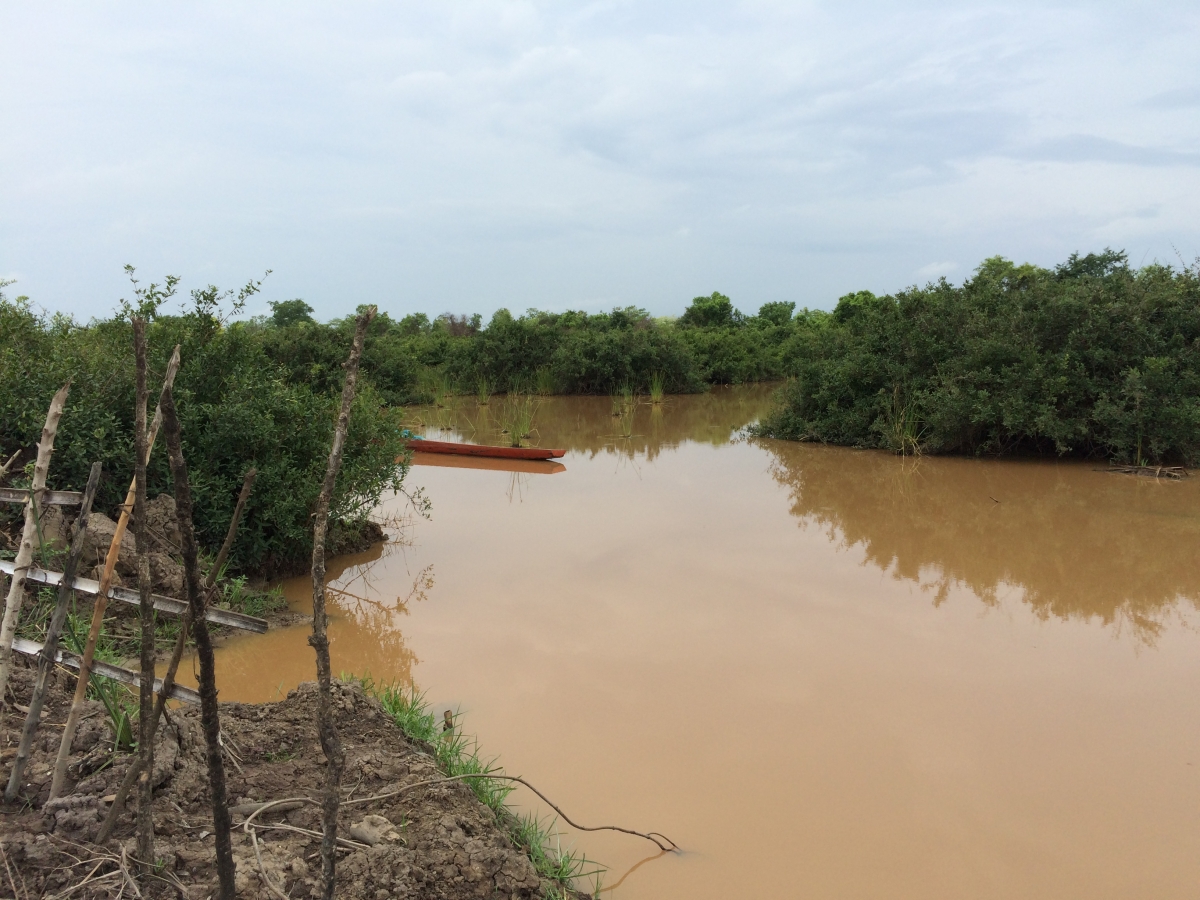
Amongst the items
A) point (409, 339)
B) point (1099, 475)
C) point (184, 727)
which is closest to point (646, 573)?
point (184, 727)

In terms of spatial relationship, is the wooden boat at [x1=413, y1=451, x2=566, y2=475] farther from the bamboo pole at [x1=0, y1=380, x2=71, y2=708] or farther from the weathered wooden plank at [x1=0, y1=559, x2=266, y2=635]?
the bamboo pole at [x1=0, y1=380, x2=71, y2=708]

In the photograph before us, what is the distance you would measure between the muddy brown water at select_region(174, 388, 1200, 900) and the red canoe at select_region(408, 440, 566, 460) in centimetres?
226

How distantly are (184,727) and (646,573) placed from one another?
3698mm

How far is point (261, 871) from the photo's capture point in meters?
1.97

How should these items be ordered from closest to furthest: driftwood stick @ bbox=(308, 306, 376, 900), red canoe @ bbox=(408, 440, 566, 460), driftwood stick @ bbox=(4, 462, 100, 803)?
driftwood stick @ bbox=(308, 306, 376, 900)
driftwood stick @ bbox=(4, 462, 100, 803)
red canoe @ bbox=(408, 440, 566, 460)

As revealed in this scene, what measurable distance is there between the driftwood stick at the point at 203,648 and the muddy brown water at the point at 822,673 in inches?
51.8

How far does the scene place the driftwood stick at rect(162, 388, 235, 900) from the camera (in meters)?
1.61

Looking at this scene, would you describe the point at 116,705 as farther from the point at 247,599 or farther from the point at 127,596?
the point at 247,599

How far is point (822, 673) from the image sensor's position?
4234mm

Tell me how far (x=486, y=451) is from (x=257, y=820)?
29.0 ft

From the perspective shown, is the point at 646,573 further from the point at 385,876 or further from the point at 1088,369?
the point at 1088,369

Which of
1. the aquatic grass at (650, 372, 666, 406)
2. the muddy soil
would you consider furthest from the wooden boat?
the muddy soil

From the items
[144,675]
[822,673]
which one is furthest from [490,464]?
[144,675]

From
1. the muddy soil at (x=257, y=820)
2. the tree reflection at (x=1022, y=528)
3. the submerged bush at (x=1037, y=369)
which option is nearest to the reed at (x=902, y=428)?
the submerged bush at (x=1037, y=369)
